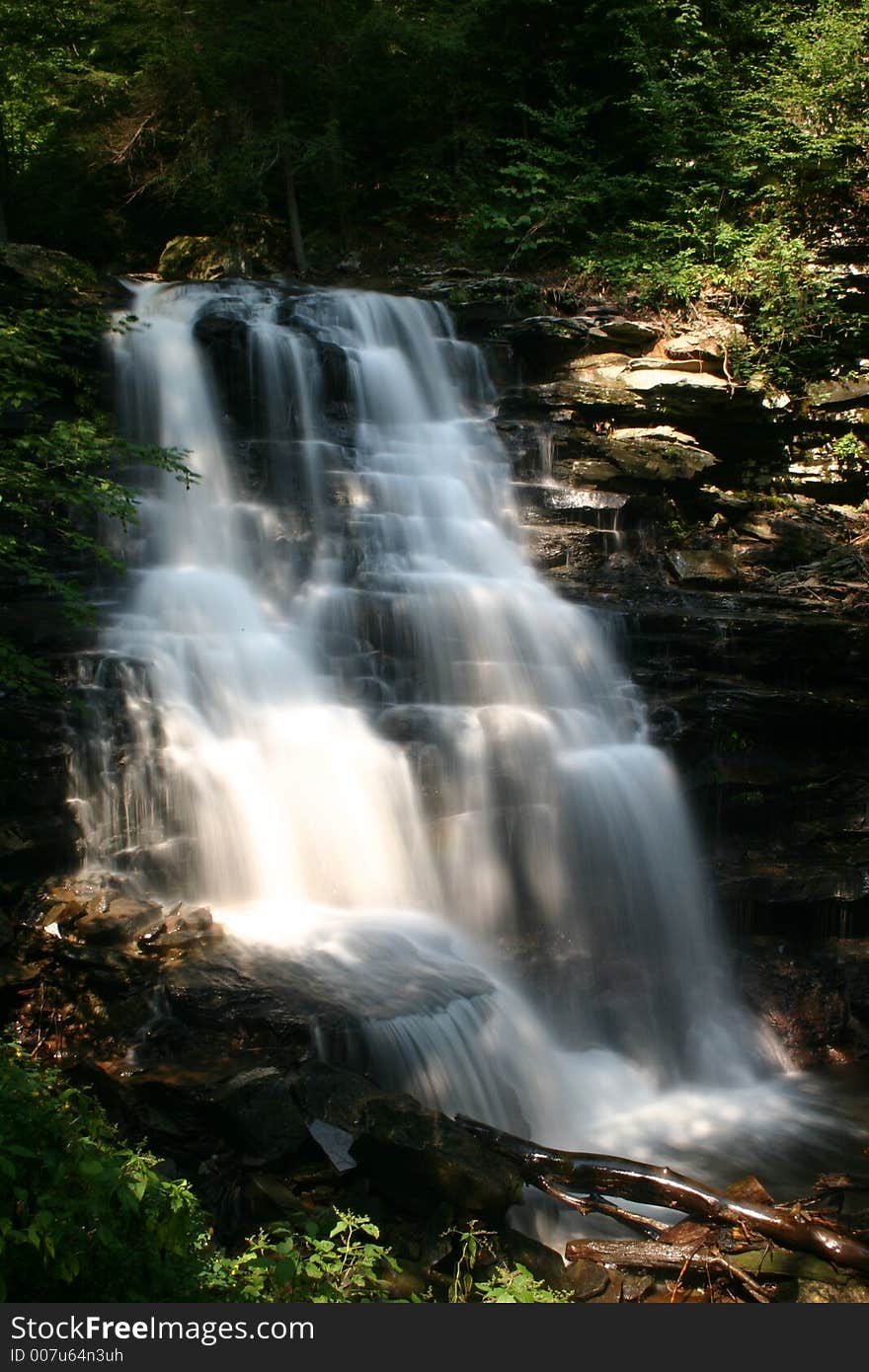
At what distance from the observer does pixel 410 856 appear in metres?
8.64

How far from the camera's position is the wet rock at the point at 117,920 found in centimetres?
695

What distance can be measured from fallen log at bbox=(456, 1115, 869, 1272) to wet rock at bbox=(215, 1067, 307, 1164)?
1.14 m

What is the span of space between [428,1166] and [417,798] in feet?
12.8

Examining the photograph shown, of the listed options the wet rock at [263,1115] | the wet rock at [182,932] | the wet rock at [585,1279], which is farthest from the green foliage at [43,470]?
the wet rock at [585,1279]

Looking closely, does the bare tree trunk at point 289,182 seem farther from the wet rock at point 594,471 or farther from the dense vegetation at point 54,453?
the wet rock at point 594,471

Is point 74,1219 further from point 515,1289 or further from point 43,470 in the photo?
point 43,470

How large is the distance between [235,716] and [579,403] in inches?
292

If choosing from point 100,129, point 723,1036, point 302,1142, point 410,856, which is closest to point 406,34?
point 100,129

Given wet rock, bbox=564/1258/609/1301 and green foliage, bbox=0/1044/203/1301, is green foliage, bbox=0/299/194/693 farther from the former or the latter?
wet rock, bbox=564/1258/609/1301

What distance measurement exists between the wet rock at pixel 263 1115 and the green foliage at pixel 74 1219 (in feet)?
4.56

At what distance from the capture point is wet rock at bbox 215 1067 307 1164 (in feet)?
17.6

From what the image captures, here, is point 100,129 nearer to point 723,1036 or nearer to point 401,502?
point 401,502

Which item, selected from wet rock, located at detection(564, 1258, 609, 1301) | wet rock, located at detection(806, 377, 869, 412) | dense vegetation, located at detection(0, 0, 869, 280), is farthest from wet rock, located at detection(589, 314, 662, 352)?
wet rock, located at detection(564, 1258, 609, 1301)

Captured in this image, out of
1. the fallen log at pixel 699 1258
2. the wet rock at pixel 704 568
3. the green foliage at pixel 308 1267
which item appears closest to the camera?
the green foliage at pixel 308 1267
